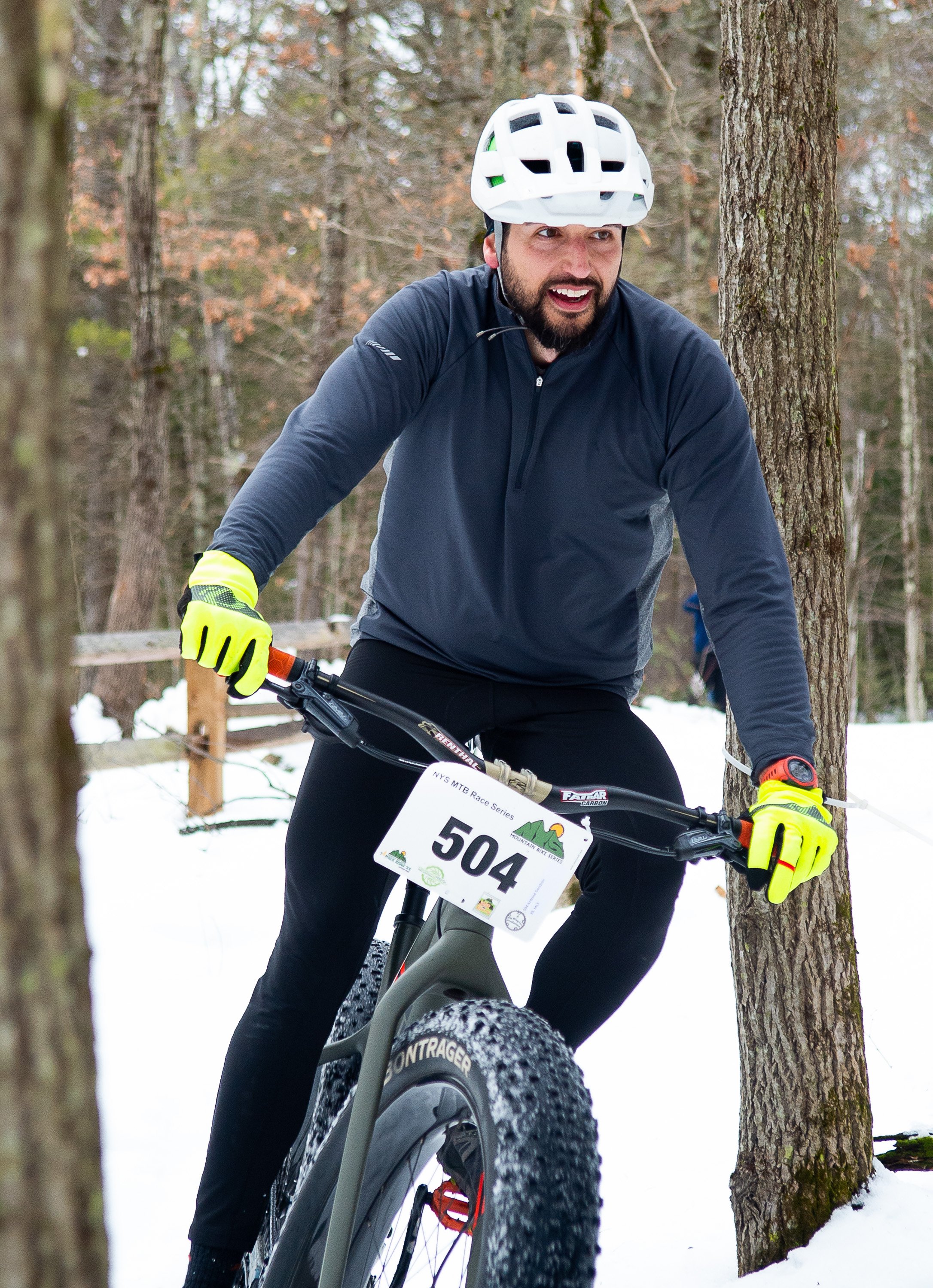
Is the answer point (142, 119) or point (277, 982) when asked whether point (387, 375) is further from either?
point (142, 119)

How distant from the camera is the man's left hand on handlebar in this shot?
176cm

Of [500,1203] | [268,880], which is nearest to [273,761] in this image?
[268,880]

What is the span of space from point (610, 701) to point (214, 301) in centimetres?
1300

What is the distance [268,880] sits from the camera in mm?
5672

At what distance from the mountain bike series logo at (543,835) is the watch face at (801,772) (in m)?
0.41

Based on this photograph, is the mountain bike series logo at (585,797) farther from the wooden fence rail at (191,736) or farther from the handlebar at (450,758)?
the wooden fence rail at (191,736)

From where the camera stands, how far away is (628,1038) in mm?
4191

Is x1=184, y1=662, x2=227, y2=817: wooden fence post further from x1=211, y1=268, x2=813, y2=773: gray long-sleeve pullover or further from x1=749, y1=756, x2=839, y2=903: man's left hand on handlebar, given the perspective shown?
x1=749, y1=756, x2=839, y2=903: man's left hand on handlebar

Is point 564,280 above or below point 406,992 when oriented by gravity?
above

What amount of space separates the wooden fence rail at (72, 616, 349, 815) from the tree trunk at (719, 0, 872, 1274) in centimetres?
401

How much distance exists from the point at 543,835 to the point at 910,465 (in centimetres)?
1934

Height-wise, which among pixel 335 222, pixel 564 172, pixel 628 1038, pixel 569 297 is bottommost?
pixel 628 1038

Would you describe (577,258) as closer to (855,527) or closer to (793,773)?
(793,773)

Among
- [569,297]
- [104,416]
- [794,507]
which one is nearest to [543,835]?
[569,297]
